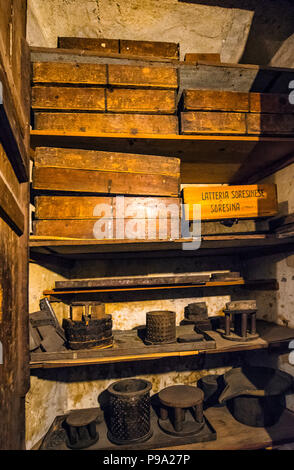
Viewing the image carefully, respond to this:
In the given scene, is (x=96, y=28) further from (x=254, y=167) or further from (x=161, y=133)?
(x=254, y=167)

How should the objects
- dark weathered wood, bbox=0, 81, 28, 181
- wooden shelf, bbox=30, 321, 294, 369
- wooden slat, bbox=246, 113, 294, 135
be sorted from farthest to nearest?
wooden slat, bbox=246, 113, 294, 135, wooden shelf, bbox=30, 321, 294, 369, dark weathered wood, bbox=0, 81, 28, 181

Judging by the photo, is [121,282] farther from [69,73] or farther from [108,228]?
[69,73]

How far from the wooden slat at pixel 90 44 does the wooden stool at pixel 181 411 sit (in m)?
2.88

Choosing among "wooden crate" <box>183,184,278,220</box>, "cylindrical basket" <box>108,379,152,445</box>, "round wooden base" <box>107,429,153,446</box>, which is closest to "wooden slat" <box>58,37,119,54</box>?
"wooden crate" <box>183,184,278,220</box>

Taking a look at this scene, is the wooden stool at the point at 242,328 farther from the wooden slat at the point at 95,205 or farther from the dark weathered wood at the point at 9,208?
the dark weathered wood at the point at 9,208

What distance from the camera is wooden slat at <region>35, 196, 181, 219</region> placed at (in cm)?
210

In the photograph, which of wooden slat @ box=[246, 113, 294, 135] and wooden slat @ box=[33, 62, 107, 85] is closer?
wooden slat @ box=[33, 62, 107, 85]

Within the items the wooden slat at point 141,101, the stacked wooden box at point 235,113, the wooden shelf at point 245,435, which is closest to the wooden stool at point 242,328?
the wooden shelf at point 245,435

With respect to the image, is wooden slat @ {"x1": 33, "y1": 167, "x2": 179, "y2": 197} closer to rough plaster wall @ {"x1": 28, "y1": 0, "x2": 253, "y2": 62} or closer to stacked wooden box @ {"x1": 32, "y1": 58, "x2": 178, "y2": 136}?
stacked wooden box @ {"x1": 32, "y1": 58, "x2": 178, "y2": 136}

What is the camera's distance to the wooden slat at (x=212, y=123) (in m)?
2.21

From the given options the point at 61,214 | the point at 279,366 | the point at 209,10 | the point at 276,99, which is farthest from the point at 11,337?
the point at 209,10

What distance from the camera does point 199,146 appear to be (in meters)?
2.27

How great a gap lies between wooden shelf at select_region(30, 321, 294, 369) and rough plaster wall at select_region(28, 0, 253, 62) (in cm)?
260

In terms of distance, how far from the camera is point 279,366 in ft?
8.52
